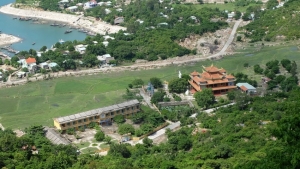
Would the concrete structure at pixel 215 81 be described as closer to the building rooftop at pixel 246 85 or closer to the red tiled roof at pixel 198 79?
the red tiled roof at pixel 198 79

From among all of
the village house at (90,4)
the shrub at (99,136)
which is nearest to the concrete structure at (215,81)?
the shrub at (99,136)

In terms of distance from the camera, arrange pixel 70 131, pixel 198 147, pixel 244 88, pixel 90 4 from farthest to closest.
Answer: pixel 90 4, pixel 244 88, pixel 70 131, pixel 198 147

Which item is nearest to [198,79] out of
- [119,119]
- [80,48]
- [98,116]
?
[119,119]

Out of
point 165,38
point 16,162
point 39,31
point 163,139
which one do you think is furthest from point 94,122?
point 39,31

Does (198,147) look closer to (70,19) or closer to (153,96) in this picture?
(153,96)

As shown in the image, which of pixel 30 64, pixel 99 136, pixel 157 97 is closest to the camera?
pixel 99 136

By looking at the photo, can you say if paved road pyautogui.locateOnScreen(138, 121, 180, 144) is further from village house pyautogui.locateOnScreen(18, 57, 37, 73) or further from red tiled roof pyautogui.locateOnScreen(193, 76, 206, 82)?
village house pyautogui.locateOnScreen(18, 57, 37, 73)

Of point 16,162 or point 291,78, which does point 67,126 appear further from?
point 291,78
